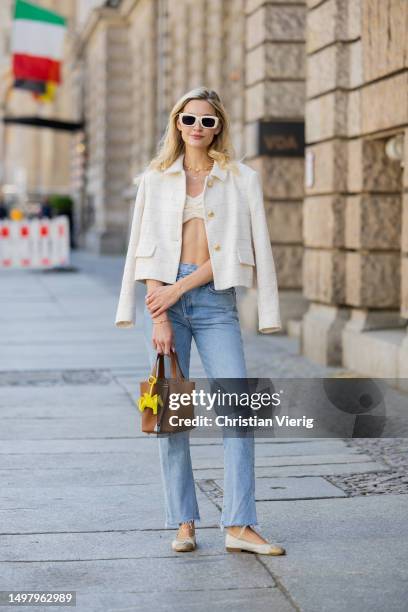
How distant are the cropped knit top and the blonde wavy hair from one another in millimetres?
172

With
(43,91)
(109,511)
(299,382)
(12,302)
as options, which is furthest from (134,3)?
(109,511)

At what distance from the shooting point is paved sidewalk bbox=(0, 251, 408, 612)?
4574 millimetres

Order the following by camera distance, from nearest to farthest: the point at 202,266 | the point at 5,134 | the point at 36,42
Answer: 1. the point at 202,266
2. the point at 36,42
3. the point at 5,134

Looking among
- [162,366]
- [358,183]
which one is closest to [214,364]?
[162,366]

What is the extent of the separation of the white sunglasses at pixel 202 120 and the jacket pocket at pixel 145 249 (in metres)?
0.50

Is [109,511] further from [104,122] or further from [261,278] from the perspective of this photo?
[104,122]

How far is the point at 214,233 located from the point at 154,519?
54.6 inches

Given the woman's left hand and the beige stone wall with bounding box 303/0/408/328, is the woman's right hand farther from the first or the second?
the beige stone wall with bounding box 303/0/408/328

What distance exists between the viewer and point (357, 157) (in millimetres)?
10930

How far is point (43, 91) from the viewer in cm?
3512

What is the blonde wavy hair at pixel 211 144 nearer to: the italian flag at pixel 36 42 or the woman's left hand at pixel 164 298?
the woman's left hand at pixel 164 298

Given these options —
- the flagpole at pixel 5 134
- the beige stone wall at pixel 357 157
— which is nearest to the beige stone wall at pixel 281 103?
the beige stone wall at pixel 357 157

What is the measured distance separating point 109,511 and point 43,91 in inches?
1197

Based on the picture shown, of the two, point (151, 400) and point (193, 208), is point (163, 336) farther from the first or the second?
point (193, 208)
